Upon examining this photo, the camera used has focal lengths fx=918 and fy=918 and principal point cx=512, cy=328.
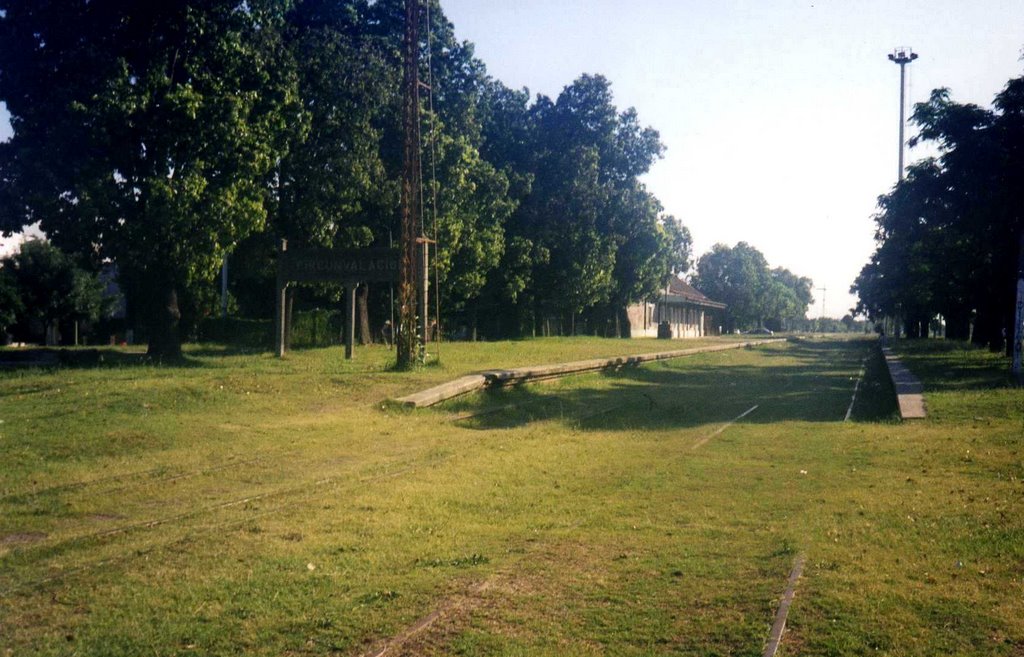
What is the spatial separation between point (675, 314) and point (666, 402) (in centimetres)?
6670

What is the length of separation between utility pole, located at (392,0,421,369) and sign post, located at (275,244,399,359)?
186 centimetres

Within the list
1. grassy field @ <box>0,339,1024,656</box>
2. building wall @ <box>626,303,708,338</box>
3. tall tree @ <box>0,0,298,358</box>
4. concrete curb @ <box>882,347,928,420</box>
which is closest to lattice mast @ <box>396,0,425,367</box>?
tall tree @ <box>0,0,298,358</box>

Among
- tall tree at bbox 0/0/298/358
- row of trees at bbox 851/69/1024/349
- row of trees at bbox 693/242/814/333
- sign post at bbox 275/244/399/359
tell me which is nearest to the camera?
tall tree at bbox 0/0/298/358

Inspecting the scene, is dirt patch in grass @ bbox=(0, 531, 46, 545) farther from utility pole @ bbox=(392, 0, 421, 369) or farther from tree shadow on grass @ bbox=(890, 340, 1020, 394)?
tree shadow on grass @ bbox=(890, 340, 1020, 394)

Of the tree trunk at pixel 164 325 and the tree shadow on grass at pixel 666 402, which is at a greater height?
the tree trunk at pixel 164 325

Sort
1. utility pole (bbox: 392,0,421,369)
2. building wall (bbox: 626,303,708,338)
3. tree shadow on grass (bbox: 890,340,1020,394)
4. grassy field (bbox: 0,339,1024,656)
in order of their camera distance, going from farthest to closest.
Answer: building wall (bbox: 626,303,708,338) → utility pole (bbox: 392,0,421,369) → tree shadow on grass (bbox: 890,340,1020,394) → grassy field (bbox: 0,339,1024,656)

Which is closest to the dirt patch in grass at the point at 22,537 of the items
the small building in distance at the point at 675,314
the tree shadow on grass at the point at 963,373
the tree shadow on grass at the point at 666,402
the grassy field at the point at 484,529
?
the grassy field at the point at 484,529

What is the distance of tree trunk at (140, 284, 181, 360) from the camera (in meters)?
24.9

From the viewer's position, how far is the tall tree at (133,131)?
72.3 ft

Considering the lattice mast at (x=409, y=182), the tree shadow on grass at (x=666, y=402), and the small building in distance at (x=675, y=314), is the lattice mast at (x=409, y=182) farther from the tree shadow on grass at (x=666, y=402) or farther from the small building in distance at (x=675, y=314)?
the small building in distance at (x=675, y=314)

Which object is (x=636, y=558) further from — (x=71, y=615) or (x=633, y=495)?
(x=71, y=615)

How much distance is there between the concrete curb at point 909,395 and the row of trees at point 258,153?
52.3 ft

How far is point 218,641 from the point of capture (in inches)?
217

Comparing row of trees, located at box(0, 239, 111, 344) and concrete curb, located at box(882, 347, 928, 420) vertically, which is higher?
row of trees, located at box(0, 239, 111, 344)
